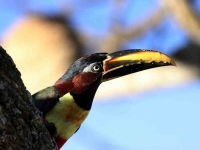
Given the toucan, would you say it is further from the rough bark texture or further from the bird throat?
the rough bark texture

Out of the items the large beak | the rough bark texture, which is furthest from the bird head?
the rough bark texture

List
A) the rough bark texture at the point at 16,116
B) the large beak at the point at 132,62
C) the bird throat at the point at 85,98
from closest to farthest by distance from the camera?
1. the rough bark texture at the point at 16,116
2. the large beak at the point at 132,62
3. the bird throat at the point at 85,98

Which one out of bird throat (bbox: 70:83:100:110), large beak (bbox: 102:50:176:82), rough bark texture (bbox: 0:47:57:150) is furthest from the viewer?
bird throat (bbox: 70:83:100:110)

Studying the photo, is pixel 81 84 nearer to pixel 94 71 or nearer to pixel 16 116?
pixel 94 71

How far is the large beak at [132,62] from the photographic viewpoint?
3.25 m

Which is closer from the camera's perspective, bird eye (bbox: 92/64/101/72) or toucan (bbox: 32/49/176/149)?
toucan (bbox: 32/49/176/149)

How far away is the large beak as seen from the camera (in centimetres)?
325

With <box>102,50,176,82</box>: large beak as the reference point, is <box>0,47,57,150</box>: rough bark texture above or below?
below

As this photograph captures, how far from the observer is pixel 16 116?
213cm

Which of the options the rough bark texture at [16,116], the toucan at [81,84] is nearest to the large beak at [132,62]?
the toucan at [81,84]

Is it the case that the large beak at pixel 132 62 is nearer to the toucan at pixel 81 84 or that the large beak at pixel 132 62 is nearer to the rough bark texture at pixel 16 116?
the toucan at pixel 81 84

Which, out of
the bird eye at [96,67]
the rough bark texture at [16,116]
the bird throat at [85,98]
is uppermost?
the bird eye at [96,67]

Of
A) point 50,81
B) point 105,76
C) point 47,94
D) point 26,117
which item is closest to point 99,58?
point 105,76

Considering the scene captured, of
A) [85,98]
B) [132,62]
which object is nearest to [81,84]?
[85,98]
